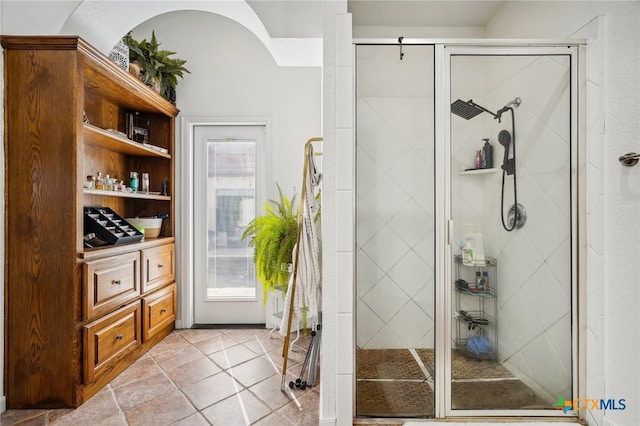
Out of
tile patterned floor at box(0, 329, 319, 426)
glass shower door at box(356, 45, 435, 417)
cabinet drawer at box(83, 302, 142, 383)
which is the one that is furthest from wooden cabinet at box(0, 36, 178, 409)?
glass shower door at box(356, 45, 435, 417)

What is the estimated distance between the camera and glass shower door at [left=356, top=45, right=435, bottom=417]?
5.22 ft

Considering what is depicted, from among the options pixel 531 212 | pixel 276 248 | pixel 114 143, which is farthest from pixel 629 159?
pixel 114 143

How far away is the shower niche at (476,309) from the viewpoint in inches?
63.5

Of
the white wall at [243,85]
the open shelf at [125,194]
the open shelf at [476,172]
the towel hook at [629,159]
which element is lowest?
the open shelf at [125,194]

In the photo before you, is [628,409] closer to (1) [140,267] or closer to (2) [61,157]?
(1) [140,267]

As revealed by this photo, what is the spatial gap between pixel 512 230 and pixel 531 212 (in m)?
0.14

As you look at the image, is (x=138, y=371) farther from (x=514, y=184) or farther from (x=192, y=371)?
(x=514, y=184)

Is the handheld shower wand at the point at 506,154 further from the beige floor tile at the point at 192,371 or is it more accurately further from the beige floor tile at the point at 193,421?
the beige floor tile at the point at 192,371

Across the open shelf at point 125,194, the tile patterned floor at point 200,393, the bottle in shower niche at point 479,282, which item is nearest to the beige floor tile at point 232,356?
the tile patterned floor at point 200,393

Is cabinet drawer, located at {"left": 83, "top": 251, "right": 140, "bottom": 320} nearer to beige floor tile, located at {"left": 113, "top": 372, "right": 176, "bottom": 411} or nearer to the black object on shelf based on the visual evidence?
the black object on shelf

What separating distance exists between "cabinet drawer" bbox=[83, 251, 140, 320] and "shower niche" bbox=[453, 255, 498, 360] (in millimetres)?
1990

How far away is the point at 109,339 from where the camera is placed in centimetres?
194

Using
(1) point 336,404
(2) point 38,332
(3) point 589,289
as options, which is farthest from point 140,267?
(3) point 589,289

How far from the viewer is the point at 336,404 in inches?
61.0
